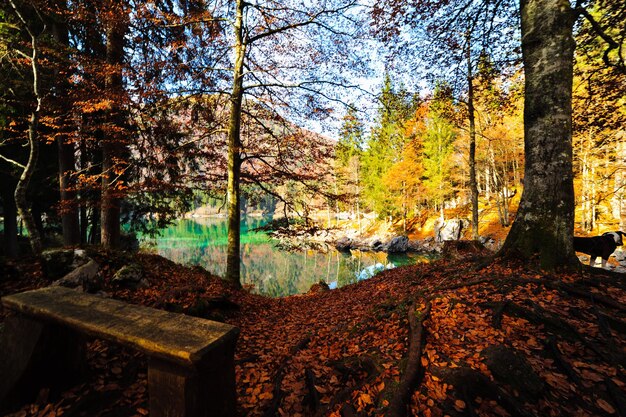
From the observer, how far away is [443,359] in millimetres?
2678

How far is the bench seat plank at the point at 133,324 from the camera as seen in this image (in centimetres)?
171

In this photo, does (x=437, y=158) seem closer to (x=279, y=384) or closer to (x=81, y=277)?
(x=279, y=384)

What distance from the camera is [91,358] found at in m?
2.97

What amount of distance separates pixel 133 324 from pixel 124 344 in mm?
183

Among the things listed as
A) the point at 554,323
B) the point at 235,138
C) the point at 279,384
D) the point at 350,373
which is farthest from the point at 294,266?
the point at 554,323

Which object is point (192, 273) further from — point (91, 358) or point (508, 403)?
point (508, 403)

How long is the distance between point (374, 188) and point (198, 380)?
119 feet

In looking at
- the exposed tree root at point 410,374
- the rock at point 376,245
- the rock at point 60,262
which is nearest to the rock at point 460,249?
the exposed tree root at point 410,374

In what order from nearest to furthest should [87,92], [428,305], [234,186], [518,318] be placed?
1. [518,318]
2. [428,305]
3. [87,92]
4. [234,186]

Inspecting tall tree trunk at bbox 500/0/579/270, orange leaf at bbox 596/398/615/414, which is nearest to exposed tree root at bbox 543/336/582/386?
orange leaf at bbox 596/398/615/414

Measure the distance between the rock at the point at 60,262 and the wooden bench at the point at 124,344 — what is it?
261cm

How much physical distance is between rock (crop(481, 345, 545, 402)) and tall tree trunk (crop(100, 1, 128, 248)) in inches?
320

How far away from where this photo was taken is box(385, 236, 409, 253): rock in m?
30.1

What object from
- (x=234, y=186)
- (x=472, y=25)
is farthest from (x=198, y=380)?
(x=472, y=25)
